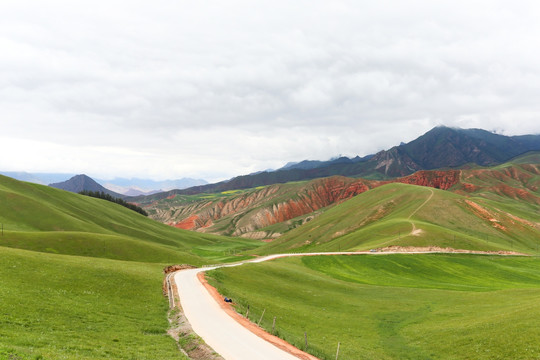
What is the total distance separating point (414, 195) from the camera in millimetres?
169750

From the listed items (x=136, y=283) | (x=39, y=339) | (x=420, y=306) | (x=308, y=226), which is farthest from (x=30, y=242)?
(x=308, y=226)

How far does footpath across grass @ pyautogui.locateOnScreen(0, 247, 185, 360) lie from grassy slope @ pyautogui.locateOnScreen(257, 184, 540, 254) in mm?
85298

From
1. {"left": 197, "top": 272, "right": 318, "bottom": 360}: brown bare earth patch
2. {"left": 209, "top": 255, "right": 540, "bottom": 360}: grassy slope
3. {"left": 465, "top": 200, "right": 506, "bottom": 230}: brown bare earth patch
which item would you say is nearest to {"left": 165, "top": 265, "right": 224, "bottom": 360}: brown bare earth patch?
{"left": 197, "top": 272, "right": 318, "bottom": 360}: brown bare earth patch

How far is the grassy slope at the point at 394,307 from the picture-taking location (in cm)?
2908

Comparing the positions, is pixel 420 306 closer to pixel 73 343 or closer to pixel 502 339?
pixel 502 339

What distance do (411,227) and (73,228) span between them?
118 metres

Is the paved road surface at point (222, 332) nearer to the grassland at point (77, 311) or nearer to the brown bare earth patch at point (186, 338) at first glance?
the brown bare earth patch at point (186, 338)

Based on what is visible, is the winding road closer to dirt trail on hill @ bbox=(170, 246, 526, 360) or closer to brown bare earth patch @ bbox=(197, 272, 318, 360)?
dirt trail on hill @ bbox=(170, 246, 526, 360)

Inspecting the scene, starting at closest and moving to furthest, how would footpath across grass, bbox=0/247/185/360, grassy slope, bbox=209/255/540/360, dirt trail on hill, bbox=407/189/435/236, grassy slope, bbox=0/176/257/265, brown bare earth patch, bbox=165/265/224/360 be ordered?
footpath across grass, bbox=0/247/185/360 < brown bare earth patch, bbox=165/265/224/360 < grassy slope, bbox=209/255/540/360 < grassy slope, bbox=0/176/257/265 < dirt trail on hill, bbox=407/189/435/236

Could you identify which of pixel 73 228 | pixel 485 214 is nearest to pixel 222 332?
pixel 73 228

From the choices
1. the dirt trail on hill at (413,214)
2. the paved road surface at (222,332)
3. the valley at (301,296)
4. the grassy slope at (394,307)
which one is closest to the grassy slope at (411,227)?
the dirt trail on hill at (413,214)

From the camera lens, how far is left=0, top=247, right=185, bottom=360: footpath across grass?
2017 cm

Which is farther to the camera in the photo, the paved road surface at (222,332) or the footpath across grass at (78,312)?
the paved road surface at (222,332)

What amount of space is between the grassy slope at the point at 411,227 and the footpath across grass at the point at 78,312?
3358 inches
